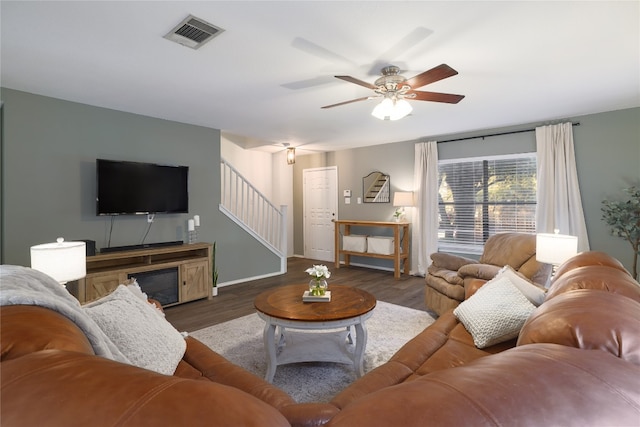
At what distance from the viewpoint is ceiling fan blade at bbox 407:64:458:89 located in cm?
208

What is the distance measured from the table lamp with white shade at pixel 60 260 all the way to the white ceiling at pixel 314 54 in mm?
1441

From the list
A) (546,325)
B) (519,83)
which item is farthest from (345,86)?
(546,325)

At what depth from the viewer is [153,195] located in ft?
13.0

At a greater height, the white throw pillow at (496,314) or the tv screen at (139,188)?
the tv screen at (139,188)

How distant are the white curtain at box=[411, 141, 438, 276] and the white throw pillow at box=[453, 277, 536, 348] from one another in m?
3.48

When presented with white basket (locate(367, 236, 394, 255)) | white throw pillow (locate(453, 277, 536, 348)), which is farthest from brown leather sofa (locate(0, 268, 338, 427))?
white basket (locate(367, 236, 394, 255))

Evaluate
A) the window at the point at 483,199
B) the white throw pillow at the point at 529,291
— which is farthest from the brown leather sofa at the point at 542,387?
the window at the point at 483,199

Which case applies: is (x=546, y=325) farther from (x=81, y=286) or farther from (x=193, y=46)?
(x=81, y=286)

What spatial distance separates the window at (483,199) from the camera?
4656mm

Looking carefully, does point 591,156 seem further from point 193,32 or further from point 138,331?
point 138,331

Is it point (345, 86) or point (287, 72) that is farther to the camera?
point (345, 86)

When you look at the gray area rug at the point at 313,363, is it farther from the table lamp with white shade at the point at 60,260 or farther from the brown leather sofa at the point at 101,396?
the brown leather sofa at the point at 101,396

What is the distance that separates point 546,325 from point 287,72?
101 inches

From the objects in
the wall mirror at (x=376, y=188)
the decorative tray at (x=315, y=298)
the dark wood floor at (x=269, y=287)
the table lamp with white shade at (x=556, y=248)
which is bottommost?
the dark wood floor at (x=269, y=287)
